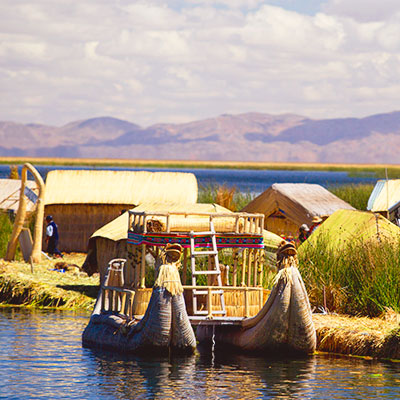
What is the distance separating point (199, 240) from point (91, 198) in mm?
15049

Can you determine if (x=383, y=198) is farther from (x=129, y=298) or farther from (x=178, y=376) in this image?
(x=178, y=376)

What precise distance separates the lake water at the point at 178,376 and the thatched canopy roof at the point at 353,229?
169 inches

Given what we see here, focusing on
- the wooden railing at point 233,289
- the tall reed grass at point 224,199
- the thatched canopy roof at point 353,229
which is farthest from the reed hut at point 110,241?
the tall reed grass at point 224,199

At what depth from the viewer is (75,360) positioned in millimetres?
14062

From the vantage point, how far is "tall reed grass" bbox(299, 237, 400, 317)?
1556 cm

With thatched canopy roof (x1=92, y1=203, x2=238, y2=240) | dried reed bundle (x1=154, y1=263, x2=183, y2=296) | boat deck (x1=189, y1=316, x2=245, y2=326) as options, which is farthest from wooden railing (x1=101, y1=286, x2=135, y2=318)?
thatched canopy roof (x1=92, y1=203, x2=238, y2=240)

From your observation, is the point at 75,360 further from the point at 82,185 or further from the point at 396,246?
the point at 82,185

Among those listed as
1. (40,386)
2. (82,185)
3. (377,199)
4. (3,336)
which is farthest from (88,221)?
(40,386)

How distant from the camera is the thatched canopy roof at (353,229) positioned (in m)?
18.5

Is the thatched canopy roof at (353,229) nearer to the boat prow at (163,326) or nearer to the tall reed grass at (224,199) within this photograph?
the boat prow at (163,326)

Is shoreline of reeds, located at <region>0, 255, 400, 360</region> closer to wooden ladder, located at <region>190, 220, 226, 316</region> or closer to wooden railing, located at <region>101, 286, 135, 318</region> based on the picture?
wooden ladder, located at <region>190, 220, 226, 316</region>

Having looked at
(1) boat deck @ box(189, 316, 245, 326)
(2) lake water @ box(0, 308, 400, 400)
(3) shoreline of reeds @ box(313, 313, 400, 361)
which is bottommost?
(2) lake water @ box(0, 308, 400, 400)

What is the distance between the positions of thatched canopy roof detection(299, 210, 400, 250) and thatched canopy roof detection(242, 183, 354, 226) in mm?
6808

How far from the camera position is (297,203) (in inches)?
1099
